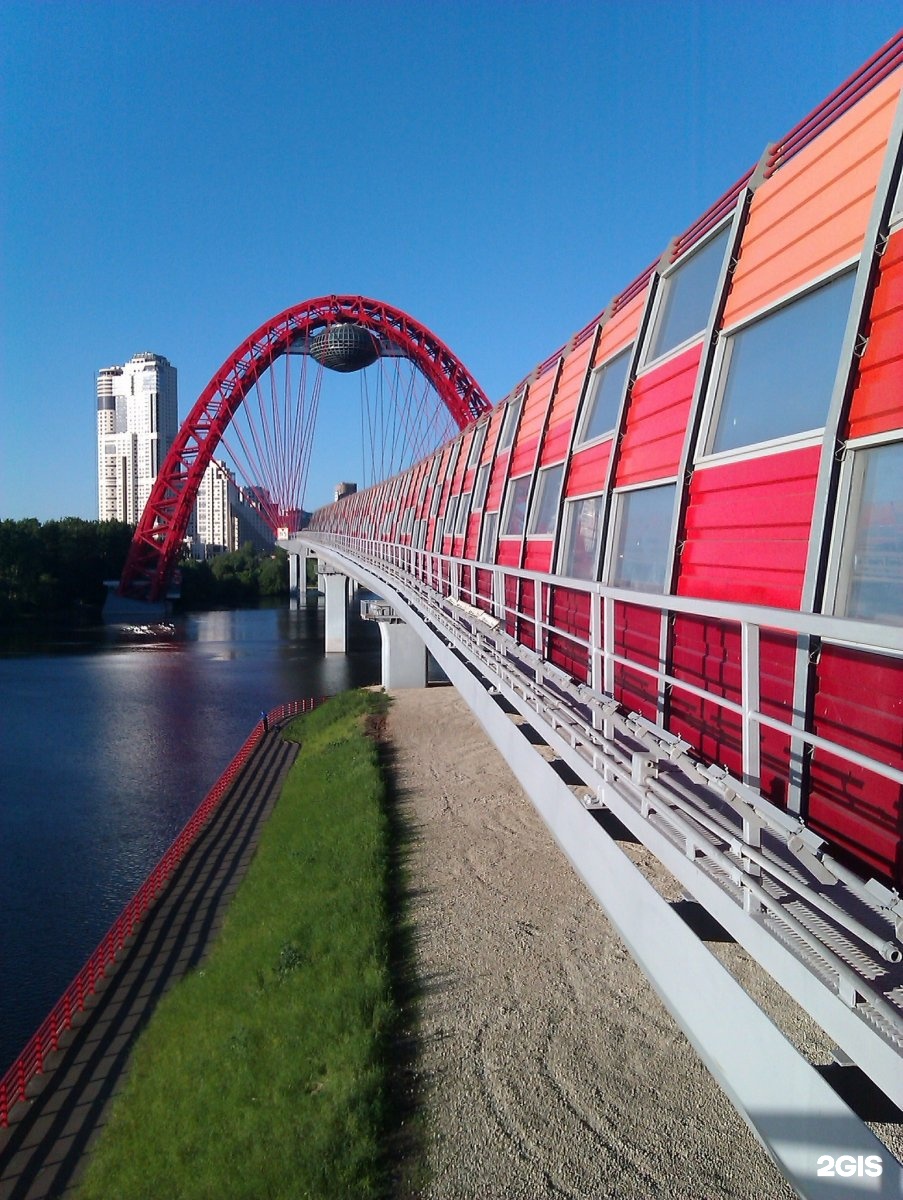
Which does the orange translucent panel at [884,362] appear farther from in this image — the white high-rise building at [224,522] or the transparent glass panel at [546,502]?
the white high-rise building at [224,522]

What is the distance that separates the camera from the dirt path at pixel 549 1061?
14.9ft

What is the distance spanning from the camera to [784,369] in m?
3.72

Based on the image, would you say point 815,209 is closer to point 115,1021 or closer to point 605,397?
point 605,397

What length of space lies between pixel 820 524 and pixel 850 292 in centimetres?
94

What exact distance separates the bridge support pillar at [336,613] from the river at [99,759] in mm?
752

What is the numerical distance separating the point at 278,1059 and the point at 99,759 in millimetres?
13715

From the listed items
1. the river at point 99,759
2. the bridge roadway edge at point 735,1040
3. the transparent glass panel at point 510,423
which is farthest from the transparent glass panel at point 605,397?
the river at point 99,759

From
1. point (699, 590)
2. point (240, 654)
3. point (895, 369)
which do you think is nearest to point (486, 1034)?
point (699, 590)

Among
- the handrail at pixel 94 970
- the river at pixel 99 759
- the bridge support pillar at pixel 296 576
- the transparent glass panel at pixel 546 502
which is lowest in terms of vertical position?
the river at pixel 99 759

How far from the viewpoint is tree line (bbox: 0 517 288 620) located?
52.3 meters

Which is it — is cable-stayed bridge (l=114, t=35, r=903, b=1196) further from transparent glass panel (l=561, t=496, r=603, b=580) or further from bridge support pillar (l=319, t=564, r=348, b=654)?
bridge support pillar (l=319, t=564, r=348, b=654)

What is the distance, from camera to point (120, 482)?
16100 cm

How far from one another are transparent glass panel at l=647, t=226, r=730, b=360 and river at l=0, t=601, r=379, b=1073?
816 cm

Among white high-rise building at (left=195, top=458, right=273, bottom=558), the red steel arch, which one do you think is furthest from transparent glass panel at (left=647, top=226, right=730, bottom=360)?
white high-rise building at (left=195, top=458, right=273, bottom=558)
